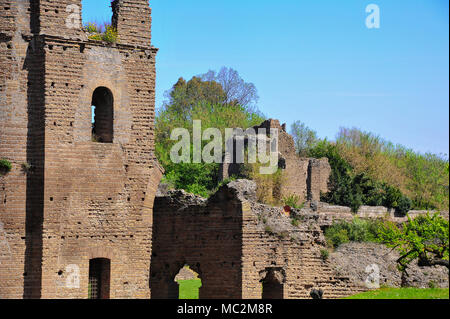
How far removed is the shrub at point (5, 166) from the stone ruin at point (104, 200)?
0.13m

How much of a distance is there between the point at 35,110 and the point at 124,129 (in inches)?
103

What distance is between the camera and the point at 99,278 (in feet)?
80.6

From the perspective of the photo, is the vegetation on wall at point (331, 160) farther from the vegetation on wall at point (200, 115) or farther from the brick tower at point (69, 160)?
the brick tower at point (69, 160)

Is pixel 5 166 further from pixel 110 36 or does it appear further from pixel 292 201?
pixel 292 201

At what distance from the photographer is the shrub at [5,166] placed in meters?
23.4

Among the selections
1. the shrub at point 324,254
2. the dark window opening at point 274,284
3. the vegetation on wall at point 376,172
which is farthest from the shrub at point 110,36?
the vegetation on wall at point 376,172

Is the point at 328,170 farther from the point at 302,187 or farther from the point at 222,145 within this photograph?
the point at 222,145

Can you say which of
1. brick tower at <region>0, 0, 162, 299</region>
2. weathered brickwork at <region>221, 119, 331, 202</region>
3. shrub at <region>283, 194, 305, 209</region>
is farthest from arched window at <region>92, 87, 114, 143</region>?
weathered brickwork at <region>221, 119, 331, 202</region>

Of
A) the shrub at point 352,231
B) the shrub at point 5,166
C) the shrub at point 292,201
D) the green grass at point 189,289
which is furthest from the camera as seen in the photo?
the shrub at point 292,201

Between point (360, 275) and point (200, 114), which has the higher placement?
point (200, 114)

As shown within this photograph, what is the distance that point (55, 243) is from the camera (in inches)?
924

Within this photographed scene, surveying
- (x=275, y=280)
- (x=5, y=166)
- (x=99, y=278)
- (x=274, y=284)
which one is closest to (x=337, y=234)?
(x=274, y=284)
